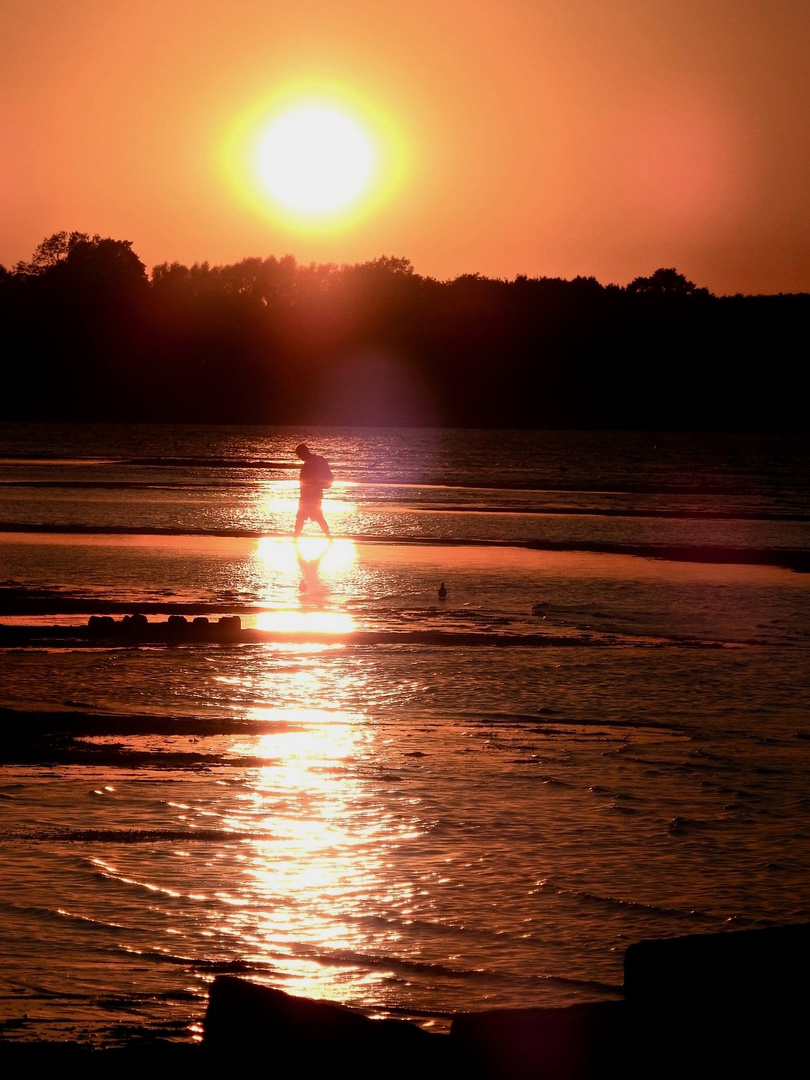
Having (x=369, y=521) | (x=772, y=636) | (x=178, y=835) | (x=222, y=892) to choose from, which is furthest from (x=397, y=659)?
(x=369, y=521)

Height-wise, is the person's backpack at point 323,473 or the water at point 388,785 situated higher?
the person's backpack at point 323,473

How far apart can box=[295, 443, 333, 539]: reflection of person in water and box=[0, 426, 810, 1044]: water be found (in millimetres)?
2034

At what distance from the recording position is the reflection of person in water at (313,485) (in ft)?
81.7

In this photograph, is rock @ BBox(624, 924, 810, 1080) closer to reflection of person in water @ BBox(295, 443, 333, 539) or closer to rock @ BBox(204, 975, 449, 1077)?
rock @ BBox(204, 975, 449, 1077)

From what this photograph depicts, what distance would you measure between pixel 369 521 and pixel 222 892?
2911cm

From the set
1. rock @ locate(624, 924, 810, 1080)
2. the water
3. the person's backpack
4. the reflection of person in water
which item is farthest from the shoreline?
the person's backpack

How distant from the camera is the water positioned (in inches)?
255

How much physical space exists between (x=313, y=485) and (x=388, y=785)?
651 inches

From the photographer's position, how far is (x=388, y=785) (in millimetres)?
9320

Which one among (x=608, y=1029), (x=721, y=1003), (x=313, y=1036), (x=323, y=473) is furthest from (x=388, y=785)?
(x=323, y=473)

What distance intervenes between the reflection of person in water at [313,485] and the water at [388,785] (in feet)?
6.67

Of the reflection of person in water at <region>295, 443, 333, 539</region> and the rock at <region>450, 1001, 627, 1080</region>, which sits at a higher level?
the reflection of person in water at <region>295, 443, 333, 539</region>

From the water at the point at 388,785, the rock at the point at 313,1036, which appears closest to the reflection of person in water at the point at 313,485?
the water at the point at 388,785

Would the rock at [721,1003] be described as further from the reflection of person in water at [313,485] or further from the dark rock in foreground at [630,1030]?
the reflection of person in water at [313,485]
